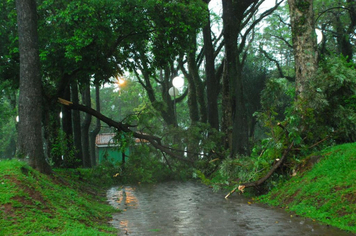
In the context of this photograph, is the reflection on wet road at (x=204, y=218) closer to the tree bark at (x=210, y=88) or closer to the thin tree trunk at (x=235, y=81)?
the thin tree trunk at (x=235, y=81)

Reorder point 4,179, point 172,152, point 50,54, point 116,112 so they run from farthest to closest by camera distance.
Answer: point 116,112, point 172,152, point 50,54, point 4,179

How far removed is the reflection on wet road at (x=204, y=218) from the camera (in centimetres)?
807

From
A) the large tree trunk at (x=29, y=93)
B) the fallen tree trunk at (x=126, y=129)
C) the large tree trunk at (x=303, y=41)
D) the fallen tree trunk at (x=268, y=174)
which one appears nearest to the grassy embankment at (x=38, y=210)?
the large tree trunk at (x=29, y=93)

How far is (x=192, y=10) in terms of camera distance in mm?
17078

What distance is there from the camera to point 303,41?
45.6 ft

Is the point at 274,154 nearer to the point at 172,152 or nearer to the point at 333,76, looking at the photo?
the point at 333,76

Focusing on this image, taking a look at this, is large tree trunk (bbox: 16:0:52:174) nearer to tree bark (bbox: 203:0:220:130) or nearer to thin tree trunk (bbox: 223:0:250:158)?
thin tree trunk (bbox: 223:0:250:158)

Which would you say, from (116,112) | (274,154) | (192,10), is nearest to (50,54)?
(192,10)

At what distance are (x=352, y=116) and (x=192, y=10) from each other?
317 inches

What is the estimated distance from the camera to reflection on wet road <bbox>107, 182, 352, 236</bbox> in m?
8.07

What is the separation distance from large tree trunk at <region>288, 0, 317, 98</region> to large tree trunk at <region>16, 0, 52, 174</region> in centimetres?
825

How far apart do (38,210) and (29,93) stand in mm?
4643

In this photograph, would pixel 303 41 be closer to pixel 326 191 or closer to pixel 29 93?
pixel 326 191

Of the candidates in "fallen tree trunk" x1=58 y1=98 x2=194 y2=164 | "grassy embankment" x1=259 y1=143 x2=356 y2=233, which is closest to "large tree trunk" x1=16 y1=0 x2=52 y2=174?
"fallen tree trunk" x1=58 y1=98 x2=194 y2=164
